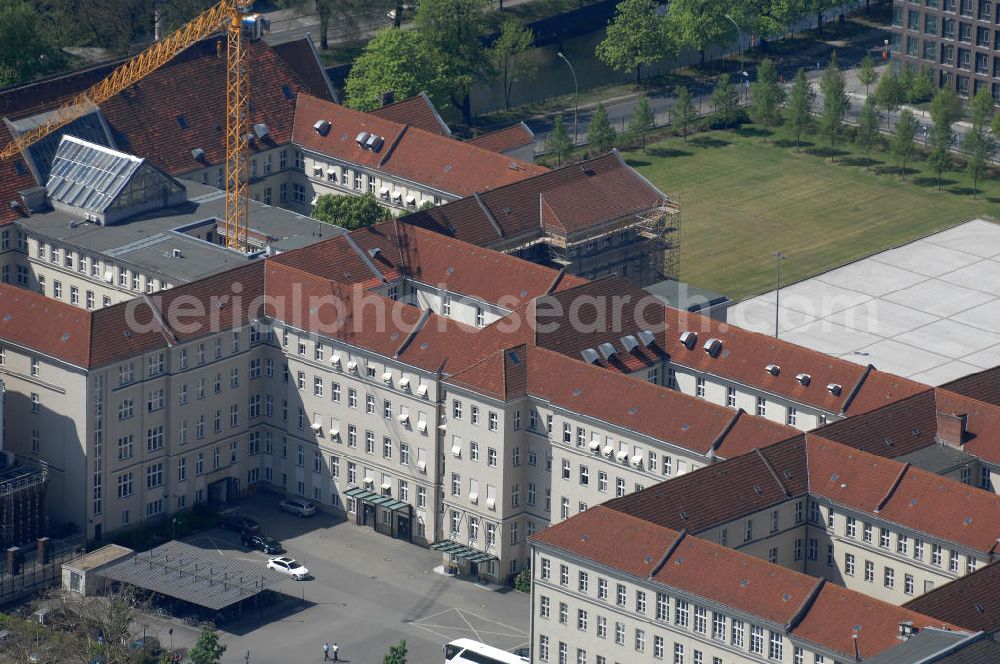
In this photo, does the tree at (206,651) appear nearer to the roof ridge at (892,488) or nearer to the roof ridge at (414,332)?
the roof ridge at (414,332)

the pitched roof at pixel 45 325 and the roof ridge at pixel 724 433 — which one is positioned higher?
the pitched roof at pixel 45 325

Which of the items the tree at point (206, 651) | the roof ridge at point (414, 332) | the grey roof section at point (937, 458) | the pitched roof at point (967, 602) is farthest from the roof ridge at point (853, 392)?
the tree at point (206, 651)

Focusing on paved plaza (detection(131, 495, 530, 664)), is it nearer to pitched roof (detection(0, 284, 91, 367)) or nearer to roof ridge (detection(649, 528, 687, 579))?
pitched roof (detection(0, 284, 91, 367))

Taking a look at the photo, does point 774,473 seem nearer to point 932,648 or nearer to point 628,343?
point 628,343

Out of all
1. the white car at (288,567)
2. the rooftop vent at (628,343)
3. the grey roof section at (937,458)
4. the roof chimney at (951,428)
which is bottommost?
the white car at (288,567)

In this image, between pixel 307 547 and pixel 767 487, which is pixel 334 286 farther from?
pixel 767 487

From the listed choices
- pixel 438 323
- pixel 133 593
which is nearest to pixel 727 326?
pixel 438 323

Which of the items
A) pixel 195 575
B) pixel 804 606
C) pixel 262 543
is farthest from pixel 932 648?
pixel 262 543
